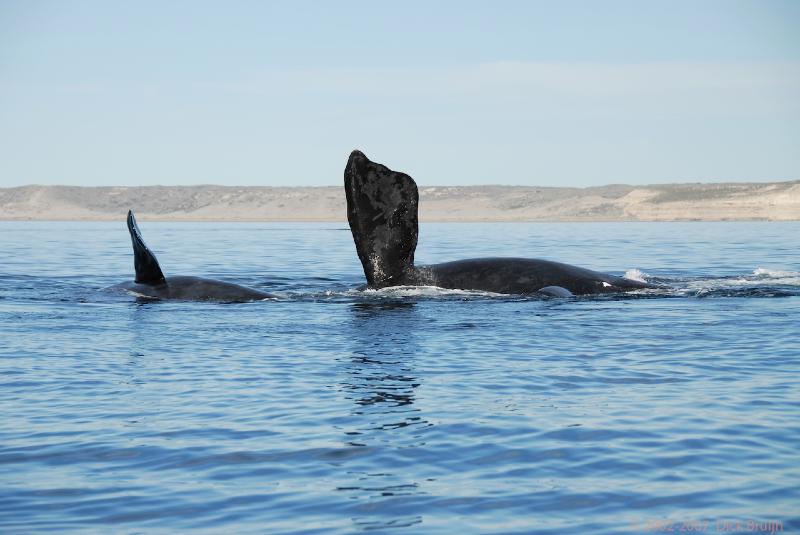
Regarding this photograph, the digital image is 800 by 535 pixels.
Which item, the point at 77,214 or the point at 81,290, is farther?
the point at 77,214

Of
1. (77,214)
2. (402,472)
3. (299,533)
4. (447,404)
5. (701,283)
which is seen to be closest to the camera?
(299,533)

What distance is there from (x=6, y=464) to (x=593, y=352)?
674 centimetres

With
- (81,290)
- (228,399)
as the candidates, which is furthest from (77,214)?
(228,399)

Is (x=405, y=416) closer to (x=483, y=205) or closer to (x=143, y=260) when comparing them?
(x=143, y=260)

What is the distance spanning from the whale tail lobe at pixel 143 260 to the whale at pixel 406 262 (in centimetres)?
317

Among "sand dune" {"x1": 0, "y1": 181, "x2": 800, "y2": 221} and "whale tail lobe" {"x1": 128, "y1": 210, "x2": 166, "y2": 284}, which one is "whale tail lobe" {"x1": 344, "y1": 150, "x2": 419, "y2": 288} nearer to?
"whale tail lobe" {"x1": 128, "y1": 210, "x2": 166, "y2": 284}

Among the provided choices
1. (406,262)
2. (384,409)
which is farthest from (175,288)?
(384,409)

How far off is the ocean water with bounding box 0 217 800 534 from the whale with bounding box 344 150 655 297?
44cm

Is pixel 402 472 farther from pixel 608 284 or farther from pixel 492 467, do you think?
pixel 608 284

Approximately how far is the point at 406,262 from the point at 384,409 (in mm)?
7727

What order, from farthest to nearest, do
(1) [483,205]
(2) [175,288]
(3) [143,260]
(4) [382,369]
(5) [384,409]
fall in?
1. (1) [483,205]
2. (2) [175,288]
3. (3) [143,260]
4. (4) [382,369]
5. (5) [384,409]

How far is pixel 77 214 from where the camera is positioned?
183 metres

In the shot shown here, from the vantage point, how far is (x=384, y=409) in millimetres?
9695

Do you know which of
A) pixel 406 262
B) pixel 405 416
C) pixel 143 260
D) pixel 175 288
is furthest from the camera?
pixel 175 288
